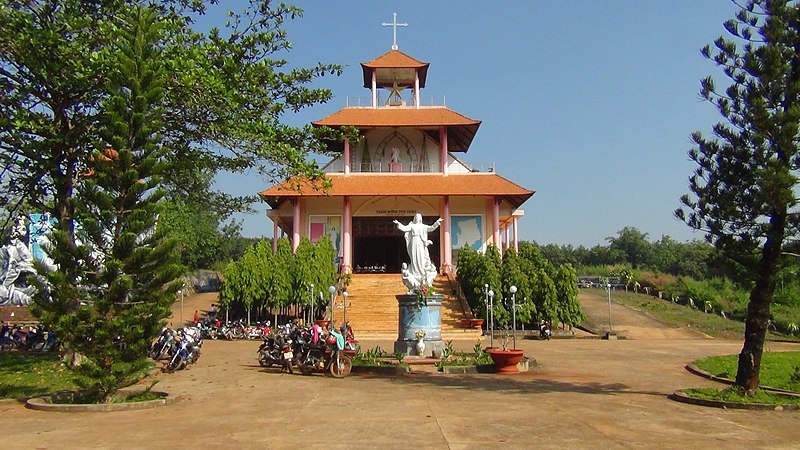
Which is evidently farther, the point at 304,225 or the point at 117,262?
the point at 304,225

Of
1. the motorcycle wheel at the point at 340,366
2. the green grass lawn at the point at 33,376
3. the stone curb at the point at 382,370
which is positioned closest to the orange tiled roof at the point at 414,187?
the green grass lawn at the point at 33,376

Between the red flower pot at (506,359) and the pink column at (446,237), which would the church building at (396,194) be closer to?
the pink column at (446,237)

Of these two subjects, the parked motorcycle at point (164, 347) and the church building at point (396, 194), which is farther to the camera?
the church building at point (396, 194)

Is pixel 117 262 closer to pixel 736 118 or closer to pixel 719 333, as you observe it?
pixel 736 118

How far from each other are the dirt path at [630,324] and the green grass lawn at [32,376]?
1750 centimetres

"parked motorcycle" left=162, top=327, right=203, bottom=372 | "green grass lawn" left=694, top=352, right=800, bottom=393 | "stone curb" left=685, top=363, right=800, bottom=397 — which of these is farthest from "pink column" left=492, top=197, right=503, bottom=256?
"parked motorcycle" left=162, top=327, right=203, bottom=372

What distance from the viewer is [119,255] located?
8320 mm

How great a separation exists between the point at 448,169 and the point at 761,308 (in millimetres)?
23944

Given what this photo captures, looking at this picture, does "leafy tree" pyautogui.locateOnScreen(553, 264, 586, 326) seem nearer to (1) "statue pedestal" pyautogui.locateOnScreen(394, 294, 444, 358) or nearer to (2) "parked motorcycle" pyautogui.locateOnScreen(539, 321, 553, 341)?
(2) "parked motorcycle" pyautogui.locateOnScreen(539, 321, 553, 341)

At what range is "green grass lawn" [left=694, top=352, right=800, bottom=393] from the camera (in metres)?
10.6

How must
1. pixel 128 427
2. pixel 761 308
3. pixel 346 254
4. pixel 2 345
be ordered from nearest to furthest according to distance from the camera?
pixel 128 427, pixel 761 308, pixel 2 345, pixel 346 254

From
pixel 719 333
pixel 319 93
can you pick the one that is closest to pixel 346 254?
pixel 719 333

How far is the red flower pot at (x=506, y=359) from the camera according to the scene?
41.7 ft

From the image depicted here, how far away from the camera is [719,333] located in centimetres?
2502
